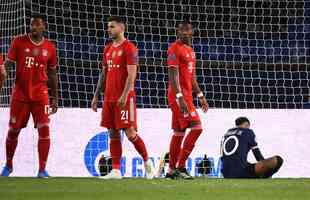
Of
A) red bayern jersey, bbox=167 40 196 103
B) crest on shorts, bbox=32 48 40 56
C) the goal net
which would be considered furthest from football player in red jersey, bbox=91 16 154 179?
the goal net

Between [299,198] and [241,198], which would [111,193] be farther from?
[299,198]

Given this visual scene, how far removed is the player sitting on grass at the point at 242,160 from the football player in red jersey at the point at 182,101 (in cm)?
81

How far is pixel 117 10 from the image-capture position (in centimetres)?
1653

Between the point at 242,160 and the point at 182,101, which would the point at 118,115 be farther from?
the point at 242,160

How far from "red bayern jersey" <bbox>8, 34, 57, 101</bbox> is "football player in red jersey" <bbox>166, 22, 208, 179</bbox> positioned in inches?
56.2

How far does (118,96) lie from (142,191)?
2340 millimetres

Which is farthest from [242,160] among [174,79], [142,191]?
[142,191]

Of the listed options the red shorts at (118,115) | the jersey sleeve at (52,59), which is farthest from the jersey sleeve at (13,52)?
the red shorts at (118,115)

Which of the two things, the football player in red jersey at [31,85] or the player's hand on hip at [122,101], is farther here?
→ the football player in red jersey at [31,85]

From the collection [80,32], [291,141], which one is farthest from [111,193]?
[80,32]

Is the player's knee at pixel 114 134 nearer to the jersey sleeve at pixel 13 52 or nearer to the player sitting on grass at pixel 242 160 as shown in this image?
the jersey sleeve at pixel 13 52

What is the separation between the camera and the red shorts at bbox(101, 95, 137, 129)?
912cm

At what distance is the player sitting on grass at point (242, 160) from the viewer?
10289 mm

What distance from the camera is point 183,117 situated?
963 centimetres
